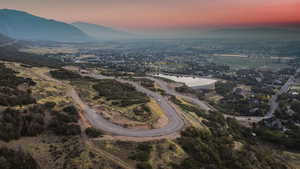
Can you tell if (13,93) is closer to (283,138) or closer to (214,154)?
(214,154)

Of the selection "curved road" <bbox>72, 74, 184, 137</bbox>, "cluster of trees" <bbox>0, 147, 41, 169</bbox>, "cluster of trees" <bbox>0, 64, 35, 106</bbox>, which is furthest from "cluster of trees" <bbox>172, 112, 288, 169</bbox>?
"cluster of trees" <bbox>0, 64, 35, 106</bbox>

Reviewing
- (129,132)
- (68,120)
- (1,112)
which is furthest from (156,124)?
(1,112)

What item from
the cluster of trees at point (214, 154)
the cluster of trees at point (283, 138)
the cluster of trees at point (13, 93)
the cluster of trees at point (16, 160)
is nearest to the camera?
the cluster of trees at point (16, 160)

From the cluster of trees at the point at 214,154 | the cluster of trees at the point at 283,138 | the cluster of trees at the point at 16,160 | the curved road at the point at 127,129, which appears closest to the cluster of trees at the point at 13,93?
the curved road at the point at 127,129

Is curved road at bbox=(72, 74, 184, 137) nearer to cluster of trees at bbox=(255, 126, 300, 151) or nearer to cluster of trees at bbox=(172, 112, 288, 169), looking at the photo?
cluster of trees at bbox=(172, 112, 288, 169)

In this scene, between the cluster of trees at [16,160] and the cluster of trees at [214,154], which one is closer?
the cluster of trees at [16,160]

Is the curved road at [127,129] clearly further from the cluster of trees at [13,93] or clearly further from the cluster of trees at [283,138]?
the cluster of trees at [283,138]

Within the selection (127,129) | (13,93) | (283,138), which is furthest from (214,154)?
(13,93)

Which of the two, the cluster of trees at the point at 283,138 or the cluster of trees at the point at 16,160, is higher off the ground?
the cluster of trees at the point at 16,160

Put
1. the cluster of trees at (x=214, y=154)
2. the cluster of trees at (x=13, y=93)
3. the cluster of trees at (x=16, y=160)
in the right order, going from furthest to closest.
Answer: the cluster of trees at (x=13, y=93) → the cluster of trees at (x=214, y=154) → the cluster of trees at (x=16, y=160)

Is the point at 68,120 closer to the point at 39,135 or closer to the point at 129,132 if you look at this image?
the point at 39,135
